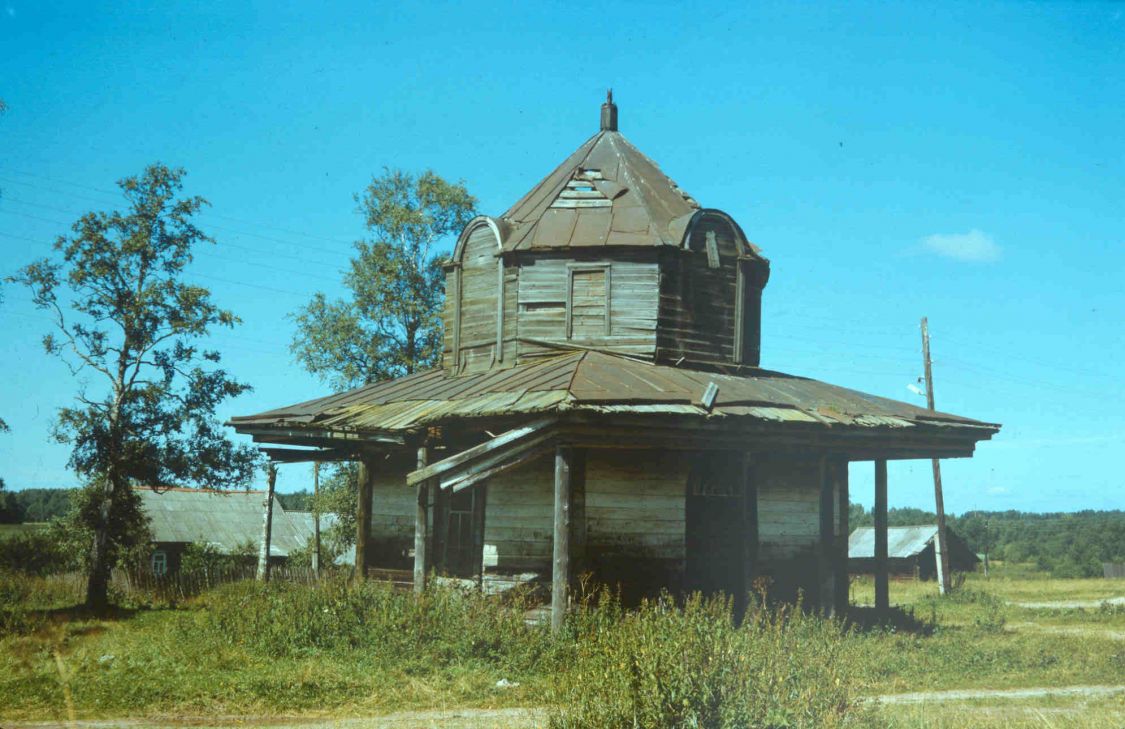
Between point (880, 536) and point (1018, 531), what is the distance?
316ft

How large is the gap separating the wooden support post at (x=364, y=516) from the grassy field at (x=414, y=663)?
2.63m

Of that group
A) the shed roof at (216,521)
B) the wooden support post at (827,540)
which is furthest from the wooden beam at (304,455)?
the shed roof at (216,521)

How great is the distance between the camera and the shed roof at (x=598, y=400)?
13.8m

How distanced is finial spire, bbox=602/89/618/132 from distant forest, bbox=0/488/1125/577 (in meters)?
18.5

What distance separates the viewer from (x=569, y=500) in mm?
13555

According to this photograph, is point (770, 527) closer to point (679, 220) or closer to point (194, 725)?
point (679, 220)

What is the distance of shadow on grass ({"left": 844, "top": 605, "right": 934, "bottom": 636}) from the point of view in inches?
669

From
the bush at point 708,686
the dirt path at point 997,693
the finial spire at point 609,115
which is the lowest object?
the dirt path at point 997,693

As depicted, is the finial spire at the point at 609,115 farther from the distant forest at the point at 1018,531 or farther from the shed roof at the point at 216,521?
the shed roof at the point at 216,521

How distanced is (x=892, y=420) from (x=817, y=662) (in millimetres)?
9368

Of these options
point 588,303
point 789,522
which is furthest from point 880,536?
point 588,303

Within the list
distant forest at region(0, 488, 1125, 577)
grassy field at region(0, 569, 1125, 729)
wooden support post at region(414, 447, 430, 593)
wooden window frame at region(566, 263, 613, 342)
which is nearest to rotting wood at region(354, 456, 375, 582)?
grassy field at region(0, 569, 1125, 729)

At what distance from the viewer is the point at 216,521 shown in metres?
44.3

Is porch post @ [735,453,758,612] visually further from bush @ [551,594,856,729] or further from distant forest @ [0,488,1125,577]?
distant forest @ [0,488,1125,577]
